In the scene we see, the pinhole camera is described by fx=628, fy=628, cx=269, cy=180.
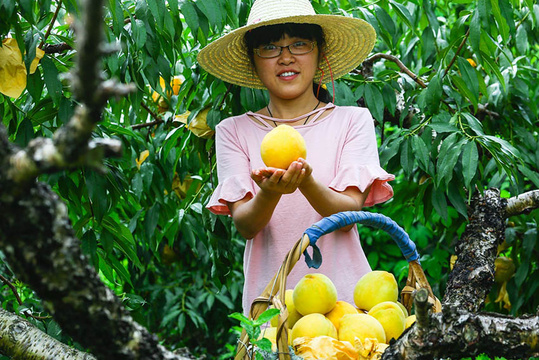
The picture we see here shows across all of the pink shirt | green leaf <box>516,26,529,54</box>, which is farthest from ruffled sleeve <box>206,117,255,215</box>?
green leaf <box>516,26,529,54</box>

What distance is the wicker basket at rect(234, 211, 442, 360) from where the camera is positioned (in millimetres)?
1080

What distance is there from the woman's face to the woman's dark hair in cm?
2

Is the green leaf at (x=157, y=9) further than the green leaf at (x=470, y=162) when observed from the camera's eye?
No

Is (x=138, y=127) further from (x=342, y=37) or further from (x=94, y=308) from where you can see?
(x=94, y=308)

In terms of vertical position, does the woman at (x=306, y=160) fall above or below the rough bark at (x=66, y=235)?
below

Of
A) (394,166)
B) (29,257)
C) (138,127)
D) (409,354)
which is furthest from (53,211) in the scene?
(138,127)

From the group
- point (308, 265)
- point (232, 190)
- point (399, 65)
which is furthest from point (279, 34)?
point (399, 65)

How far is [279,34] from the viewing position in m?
1.70

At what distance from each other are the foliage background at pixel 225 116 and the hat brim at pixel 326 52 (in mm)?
59

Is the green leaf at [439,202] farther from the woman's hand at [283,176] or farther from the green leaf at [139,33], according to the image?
the green leaf at [139,33]

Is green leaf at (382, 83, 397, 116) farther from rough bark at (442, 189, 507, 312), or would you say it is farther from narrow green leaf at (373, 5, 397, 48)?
rough bark at (442, 189, 507, 312)

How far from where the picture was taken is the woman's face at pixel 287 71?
1.67 meters

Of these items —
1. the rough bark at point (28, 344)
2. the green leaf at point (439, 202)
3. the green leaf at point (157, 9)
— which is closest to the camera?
the rough bark at point (28, 344)

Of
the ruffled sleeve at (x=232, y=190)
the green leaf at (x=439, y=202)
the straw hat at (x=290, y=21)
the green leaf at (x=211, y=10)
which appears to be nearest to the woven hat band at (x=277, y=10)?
the straw hat at (x=290, y=21)
